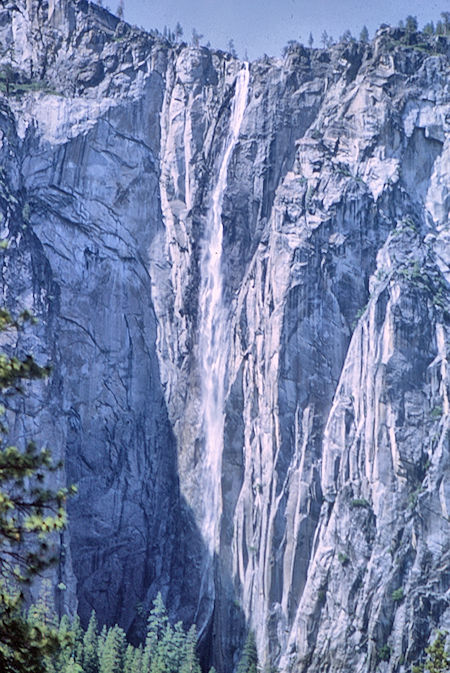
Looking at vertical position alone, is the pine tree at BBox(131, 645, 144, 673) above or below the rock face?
below

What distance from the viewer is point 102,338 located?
55750 mm

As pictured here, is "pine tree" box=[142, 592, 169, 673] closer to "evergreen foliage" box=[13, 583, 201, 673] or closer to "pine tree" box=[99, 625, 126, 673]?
"evergreen foliage" box=[13, 583, 201, 673]

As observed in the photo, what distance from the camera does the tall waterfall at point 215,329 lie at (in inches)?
2104

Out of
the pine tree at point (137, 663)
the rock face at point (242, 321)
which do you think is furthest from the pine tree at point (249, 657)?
the pine tree at point (137, 663)

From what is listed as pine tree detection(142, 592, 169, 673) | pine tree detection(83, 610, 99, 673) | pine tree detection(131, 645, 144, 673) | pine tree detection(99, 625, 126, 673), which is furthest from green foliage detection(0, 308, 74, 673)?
pine tree detection(83, 610, 99, 673)

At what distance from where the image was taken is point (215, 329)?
5566 centimetres

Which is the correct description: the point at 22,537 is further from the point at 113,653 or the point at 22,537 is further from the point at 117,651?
the point at 117,651

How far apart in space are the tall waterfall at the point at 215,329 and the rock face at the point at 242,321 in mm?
140

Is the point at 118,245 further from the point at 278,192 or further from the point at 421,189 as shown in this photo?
the point at 421,189

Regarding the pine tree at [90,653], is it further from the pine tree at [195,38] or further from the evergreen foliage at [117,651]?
the pine tree at [195,38]

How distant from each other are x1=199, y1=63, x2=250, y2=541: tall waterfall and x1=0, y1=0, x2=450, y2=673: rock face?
140 mm

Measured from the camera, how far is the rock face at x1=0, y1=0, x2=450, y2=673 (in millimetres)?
45250

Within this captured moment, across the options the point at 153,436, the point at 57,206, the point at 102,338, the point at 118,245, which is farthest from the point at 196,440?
the point at 57,206

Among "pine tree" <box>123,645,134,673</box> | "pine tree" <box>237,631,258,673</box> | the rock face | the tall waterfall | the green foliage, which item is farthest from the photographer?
the tall waterfall
